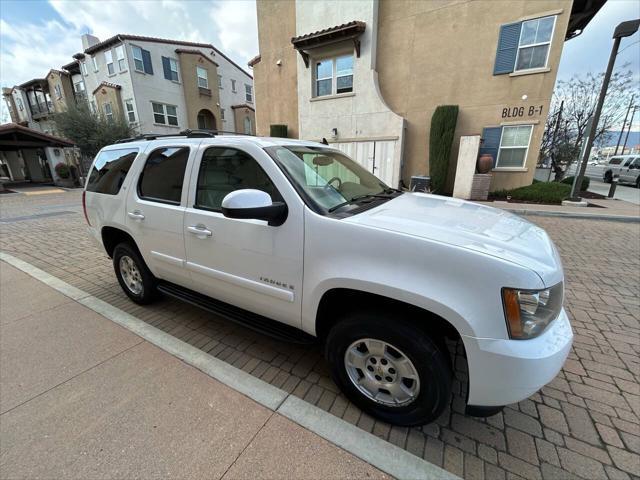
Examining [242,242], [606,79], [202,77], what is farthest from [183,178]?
[202,77]

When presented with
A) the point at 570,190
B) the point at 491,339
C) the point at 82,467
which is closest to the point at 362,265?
the point at 491,339

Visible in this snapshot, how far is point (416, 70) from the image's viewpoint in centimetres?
1154

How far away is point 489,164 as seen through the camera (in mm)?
10797

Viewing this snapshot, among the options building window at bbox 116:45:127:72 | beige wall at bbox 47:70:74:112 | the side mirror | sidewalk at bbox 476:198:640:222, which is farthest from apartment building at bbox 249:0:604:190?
beige wall at bbox 47:70:74:112

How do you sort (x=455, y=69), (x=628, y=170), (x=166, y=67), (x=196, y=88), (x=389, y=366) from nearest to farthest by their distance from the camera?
(x=389, y=366) → (x=455, y=69) → (x=628, y=170) → (x=166, y=67) → (x=196, y=88)

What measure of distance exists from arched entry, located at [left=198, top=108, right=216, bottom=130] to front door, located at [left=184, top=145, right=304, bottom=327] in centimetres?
2667

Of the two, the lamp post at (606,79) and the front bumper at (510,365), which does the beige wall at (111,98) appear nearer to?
the front bumper at (510,365)

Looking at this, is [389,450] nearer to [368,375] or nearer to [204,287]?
[368,375]

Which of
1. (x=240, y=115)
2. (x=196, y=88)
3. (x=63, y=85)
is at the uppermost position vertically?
(x=63, y=85)

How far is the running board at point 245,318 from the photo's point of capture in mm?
2275

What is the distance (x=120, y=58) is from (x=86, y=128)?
616 centimetres

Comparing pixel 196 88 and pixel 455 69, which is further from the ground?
pixel 196 88

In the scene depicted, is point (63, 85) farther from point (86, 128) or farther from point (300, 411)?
point (300, 411)

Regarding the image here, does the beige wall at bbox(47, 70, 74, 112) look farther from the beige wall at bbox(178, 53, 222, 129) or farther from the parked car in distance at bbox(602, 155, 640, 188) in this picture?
the parked car in distance at bbox(602, 155, 640, 188)
